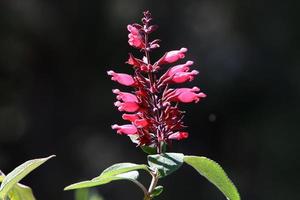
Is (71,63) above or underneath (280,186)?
above

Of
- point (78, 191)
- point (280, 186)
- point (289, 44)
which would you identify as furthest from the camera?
point (289, 44)

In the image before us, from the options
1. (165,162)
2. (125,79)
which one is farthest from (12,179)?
(125,79)

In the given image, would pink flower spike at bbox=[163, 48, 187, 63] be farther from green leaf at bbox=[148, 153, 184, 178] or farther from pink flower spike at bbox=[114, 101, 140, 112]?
green leaf at bbox=[148, 153, 184, 178]

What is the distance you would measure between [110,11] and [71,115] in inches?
36.2

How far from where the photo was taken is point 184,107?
5.92m

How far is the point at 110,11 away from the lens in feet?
20.2

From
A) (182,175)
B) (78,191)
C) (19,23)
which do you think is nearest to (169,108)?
(78,191)

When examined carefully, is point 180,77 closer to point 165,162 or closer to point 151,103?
point 151,103

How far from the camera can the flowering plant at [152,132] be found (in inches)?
42.2

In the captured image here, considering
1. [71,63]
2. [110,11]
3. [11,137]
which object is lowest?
[11,137]

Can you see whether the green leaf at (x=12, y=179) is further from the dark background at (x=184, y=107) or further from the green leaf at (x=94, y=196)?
the dark background at (x=184, y=107)

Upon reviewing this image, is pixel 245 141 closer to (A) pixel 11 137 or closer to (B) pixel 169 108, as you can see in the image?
(A) pixel 11 137

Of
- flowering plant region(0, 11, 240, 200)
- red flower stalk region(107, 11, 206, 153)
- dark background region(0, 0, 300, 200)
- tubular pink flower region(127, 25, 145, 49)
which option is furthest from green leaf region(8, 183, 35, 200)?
dark background region(0, 0, 300, 200)

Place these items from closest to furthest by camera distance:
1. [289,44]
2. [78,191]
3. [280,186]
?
[78,191] → [280,186] → [289,44]
